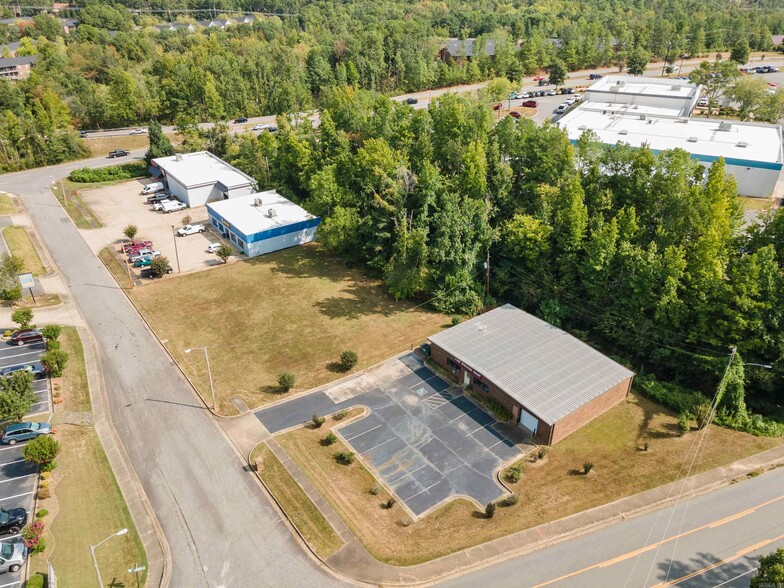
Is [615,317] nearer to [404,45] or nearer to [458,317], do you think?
[458,317]

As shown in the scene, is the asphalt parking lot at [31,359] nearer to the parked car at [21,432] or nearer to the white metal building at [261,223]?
the parked car at [21,432]

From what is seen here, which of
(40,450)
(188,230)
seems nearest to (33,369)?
(40,450)

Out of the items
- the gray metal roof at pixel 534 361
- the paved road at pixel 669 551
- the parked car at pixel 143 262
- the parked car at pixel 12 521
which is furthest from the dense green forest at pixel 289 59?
the paved road at pixel 669 551

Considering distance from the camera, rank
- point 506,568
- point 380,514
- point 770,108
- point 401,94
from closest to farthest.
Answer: point 506,568 < point 380,514 < point 770,108 < point 401,94

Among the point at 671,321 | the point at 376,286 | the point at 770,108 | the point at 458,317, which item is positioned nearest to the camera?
the point at 671,321

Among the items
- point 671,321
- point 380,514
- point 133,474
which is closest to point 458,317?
point 671,321

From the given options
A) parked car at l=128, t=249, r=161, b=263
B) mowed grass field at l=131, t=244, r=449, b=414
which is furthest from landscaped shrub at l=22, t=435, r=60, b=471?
parked car at l=128, t=249, r=161, b=263
